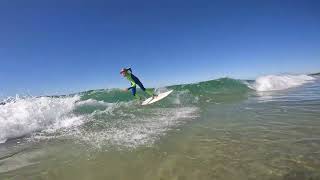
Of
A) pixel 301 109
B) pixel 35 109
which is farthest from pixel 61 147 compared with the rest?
pixel 301 109

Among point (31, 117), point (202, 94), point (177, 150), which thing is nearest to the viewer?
point (177, 150)

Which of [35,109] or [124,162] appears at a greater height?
[35,109]

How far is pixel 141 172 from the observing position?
20.4ft

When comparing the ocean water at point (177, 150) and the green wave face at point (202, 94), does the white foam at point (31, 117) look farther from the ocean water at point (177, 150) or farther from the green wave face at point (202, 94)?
the green wave face at point (202, 94)

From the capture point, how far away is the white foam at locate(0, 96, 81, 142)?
1317cm

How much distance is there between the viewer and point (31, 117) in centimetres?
1505

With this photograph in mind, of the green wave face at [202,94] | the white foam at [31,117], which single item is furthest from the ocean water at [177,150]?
the green wave face at [202,94]

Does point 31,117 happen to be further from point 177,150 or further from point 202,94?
point 202,94

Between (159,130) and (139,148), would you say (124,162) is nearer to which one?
(139,148)

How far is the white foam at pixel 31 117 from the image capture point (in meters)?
13.2

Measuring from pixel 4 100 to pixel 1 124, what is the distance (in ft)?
14.6

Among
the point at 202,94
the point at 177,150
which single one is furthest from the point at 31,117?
the point at 202,94

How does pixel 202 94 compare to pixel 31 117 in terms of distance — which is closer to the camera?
pixel 31 117

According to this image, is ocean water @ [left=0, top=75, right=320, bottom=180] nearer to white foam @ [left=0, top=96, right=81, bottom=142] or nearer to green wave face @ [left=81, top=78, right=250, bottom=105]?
white foam @ [left=0, top=96, right=81, bottom=142]
